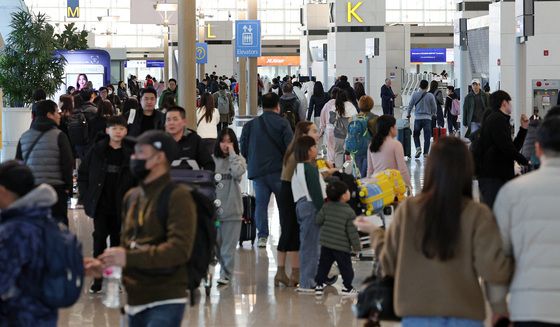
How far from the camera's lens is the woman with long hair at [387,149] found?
1223 cm

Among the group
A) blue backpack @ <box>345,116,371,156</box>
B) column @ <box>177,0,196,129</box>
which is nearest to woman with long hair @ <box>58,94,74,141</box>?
column @ <box>177,0,196,129</box>

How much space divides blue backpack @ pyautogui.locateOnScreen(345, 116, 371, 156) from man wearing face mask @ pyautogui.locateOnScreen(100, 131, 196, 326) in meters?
9.55

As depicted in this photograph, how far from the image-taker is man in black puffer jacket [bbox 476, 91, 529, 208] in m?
11.6

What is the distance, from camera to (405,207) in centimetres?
528

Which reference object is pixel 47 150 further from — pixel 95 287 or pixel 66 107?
pixel 66 107

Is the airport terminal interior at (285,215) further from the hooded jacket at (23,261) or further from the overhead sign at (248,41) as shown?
the overhead sign at (248,41)

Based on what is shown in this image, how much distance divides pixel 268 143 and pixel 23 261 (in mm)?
7103

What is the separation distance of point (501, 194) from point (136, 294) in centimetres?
180

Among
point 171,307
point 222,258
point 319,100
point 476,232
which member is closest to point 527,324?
point 476,232

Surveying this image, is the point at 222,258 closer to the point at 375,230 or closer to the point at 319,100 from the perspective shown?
the point at 375,230

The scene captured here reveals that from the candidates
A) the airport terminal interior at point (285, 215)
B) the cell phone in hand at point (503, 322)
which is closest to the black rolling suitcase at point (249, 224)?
the airport terminal interior at point (285, 215)

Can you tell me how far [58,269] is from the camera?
5379mm

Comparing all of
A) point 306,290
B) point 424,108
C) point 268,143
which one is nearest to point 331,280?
point 306,290

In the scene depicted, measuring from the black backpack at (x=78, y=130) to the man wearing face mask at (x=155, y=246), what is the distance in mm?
11371
